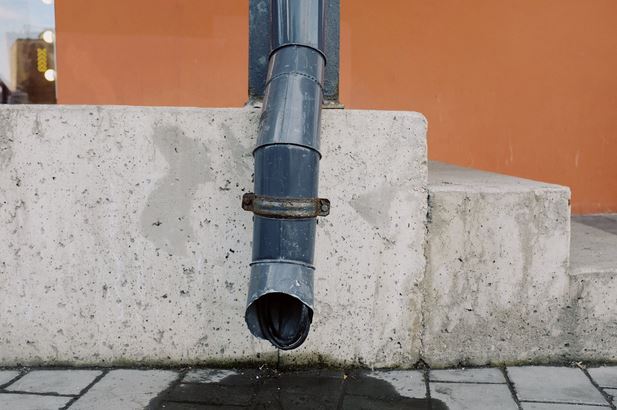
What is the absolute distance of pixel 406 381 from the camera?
2.97 meters

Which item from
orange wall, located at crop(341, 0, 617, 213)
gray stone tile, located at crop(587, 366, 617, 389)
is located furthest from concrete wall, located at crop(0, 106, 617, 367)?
orange wall, located at crop(341, 0, 617, 213)

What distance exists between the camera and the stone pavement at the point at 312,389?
8.93ft

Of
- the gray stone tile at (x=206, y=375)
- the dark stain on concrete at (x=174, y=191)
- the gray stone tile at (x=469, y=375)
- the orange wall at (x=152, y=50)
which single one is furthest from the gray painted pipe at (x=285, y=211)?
the orange wall at (x=152, y=50)

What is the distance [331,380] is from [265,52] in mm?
1536

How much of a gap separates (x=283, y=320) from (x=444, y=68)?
3.62m

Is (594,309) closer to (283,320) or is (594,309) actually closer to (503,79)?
(283,320)

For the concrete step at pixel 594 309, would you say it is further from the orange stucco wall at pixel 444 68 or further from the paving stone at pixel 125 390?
the orange stucco wall at pixel 444 68

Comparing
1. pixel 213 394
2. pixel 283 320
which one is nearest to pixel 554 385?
pixel 283 320

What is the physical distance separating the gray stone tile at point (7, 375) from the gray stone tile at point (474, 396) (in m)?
1.81

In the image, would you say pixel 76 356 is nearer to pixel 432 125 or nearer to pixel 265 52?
pixel 265 52

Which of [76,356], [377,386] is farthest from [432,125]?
[76,356]

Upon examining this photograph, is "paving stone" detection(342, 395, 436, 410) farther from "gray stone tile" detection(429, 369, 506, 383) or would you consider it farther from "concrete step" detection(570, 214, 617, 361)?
"concrete step" detection(570, 214, 617, 361)

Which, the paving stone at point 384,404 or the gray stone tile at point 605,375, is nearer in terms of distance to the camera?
the paving stone at point 384,404

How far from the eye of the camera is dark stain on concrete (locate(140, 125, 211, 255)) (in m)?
2.97
